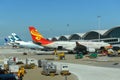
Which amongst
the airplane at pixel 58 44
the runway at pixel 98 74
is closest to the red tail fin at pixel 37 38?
the airplane at pixel 58 44

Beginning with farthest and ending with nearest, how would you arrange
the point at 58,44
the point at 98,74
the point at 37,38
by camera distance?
the point at 37,38 < the point at 58,44 < the point at 98,74

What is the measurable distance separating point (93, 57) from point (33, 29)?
34.7 m

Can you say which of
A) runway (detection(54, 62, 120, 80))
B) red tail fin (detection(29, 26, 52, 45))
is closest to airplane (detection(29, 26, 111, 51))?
red tail fin (detection(29, 26, 52, 45))

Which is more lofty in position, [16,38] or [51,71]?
[16,38]

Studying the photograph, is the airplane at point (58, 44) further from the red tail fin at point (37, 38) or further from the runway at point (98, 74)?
the runway at point (98, 74)

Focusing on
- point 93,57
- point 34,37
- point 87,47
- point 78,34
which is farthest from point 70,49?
point 78,34

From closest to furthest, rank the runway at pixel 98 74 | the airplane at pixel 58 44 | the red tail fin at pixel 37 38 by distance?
1. the runway at pixel 98 74
2. the red tail fin at pixel 37 38
3. the airplane at pixel 58 44

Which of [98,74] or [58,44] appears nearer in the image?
[98,74]

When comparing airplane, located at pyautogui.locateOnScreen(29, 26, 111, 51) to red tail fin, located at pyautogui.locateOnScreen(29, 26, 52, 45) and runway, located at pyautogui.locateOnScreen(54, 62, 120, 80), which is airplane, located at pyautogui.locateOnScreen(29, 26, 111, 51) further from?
runway, located at pyautogui.locateOnScreen(54, 62, 120, 80)

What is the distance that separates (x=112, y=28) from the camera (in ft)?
541

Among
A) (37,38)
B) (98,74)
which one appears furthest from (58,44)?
(98,74)

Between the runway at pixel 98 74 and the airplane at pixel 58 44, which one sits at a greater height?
the airplane at pixel 58 44

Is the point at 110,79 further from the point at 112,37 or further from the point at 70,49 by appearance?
the point at 112,37

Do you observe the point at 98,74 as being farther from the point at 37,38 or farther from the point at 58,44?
the point at 37,38
